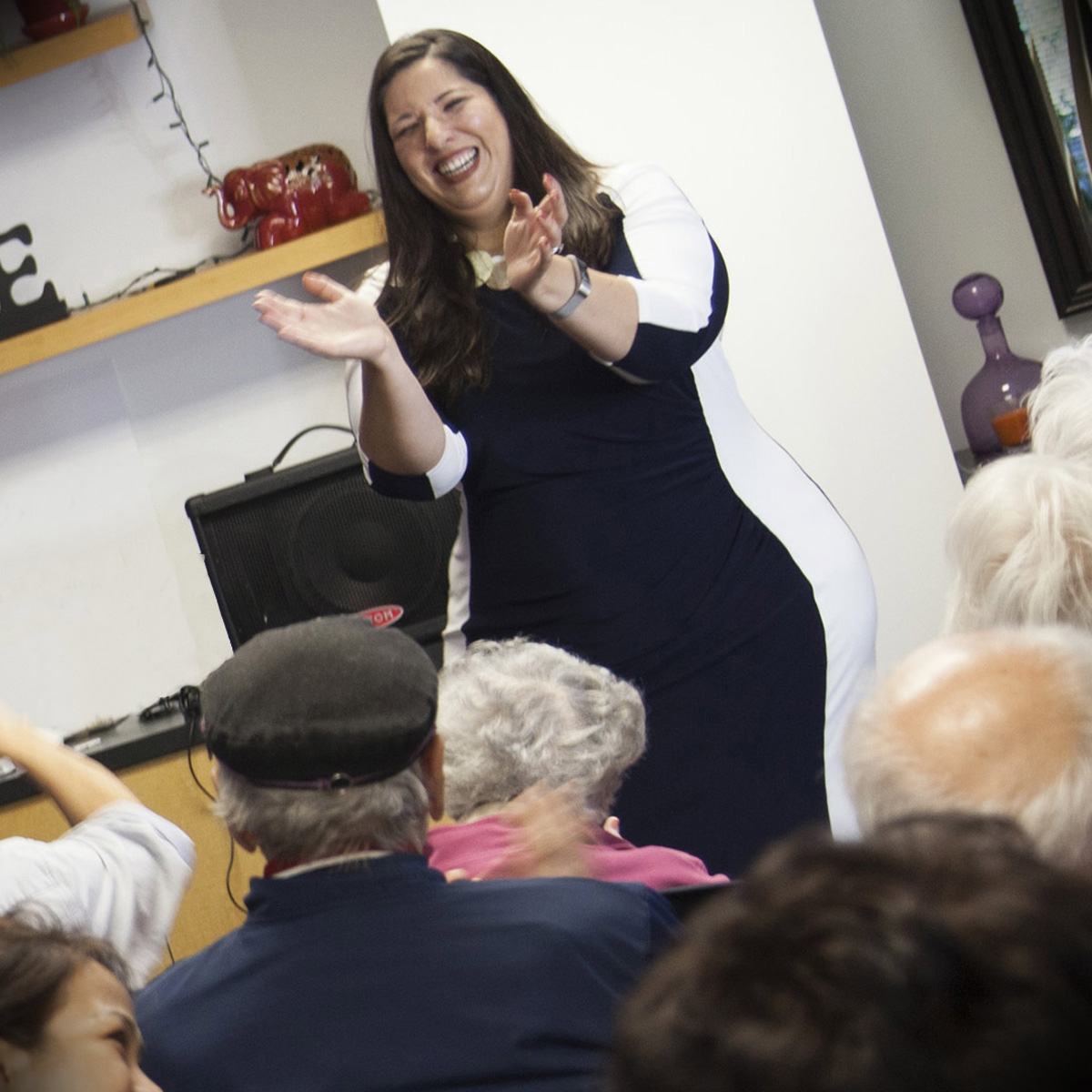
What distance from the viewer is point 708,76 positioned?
2.49 m

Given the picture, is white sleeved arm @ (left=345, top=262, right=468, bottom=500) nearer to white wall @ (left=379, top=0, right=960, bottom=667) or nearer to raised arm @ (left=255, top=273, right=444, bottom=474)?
raised arm @ (left=255, top=273, right=444, bottom=474)

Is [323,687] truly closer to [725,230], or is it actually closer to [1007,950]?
[1007,950]

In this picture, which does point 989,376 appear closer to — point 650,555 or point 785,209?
point 785,209

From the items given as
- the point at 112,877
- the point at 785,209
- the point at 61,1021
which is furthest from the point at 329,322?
the point at 785,209

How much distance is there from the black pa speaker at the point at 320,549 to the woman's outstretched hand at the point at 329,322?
47.2 inches

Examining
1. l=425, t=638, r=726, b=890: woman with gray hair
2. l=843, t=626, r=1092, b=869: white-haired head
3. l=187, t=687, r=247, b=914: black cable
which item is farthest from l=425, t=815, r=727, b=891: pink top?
l=187, t=687, r=247, b=914: black cable

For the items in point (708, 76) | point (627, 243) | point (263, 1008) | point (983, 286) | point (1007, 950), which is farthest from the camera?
point (983, 286)

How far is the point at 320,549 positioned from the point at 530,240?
137 cm

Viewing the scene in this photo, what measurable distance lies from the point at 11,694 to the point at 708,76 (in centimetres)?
226

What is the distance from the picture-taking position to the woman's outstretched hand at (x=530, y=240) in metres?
1.61

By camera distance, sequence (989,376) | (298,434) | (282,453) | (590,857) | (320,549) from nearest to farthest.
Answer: (590,857) → (989,376) → (320,549) → (282,453) → (298,434)

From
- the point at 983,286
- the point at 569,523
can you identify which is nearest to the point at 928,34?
the point at 983,286

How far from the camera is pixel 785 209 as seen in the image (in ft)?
8.24

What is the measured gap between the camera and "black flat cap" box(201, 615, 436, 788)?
98cm
